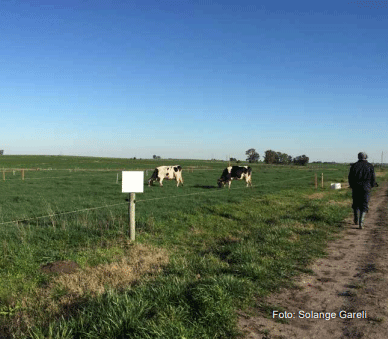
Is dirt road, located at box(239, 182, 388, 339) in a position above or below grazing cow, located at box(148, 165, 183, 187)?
below

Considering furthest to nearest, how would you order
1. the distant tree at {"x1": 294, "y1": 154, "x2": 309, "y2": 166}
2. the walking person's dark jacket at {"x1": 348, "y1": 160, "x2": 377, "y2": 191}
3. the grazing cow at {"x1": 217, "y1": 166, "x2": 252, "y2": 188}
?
the distant tree at {"x1": 294, "y1": 154, "x2": 309, "y2": 166}
the grazing cow at {"x1": 217, "y1": 166, "x2": 252, "y2": 188}
the walking person's dark jacket at {"x1": 348, "y1": 160, "x2": 377, "y2": 191}

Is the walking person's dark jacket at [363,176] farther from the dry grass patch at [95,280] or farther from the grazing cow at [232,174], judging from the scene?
the grazing cow at [232,174]

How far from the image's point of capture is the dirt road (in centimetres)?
387

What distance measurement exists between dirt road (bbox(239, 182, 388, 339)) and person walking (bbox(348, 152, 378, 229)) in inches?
129

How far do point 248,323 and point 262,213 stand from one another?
31.8 ft

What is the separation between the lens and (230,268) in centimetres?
606

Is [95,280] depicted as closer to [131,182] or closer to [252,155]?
[131,182]

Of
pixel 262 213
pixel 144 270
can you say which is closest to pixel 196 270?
pixel 144 270

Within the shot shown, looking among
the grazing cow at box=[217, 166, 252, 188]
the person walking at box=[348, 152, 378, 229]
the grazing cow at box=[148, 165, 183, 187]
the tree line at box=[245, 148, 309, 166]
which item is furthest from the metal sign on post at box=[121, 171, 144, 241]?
the tree line at box=[245, 148, 309, 166]

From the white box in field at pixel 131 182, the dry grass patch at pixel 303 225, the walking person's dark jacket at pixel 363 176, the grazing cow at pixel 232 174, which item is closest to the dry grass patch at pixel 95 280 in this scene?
the white box in field at pixel 131 182

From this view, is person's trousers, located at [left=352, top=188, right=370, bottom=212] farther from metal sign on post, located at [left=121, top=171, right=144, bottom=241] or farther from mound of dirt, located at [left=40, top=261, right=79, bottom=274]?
mound of dirt, located at [left=40, top=261, right=79, bottom=274]

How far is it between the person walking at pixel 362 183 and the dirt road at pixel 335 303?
129 inches

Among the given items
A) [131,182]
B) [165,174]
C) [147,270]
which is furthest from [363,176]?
[165,174]

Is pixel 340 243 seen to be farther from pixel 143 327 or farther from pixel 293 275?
pixel 143 327
